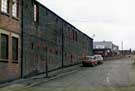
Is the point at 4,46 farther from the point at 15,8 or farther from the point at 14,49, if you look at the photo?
the point at 15,8

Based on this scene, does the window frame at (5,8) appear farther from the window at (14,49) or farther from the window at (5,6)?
the window at (14,49)

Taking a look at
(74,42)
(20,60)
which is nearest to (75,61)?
(74,42)

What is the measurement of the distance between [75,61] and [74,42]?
3.35 metres

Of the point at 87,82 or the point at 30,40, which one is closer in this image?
the point at 87,82

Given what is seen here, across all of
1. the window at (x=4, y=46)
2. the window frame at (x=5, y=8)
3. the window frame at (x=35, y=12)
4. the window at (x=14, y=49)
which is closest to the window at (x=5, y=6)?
the window frame at (x=5, y=8)

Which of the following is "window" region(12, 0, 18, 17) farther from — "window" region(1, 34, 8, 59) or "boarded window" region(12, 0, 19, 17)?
"window" region(1, 34, 8, 59)

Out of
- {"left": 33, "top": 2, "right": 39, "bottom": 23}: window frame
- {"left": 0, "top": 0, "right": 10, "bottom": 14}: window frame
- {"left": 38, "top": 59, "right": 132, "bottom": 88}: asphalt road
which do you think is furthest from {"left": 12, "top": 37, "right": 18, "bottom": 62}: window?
{"left": 33, "top": 2, "right": 39, "bottom": 23}: window frame

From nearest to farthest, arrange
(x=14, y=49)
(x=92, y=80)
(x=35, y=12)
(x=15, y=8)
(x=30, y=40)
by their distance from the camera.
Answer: (x=14, y=49) → (x=15, y=8) → (x=92, y=80) → (x=30, y=40) → (x=35, y=12)

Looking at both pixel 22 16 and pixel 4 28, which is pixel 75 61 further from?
pixel 4 28

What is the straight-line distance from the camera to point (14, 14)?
35125 millimetres

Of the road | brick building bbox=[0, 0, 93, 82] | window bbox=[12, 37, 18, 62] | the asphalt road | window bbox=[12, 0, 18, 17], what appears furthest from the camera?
window bbox=[12, 0, 18, 17]

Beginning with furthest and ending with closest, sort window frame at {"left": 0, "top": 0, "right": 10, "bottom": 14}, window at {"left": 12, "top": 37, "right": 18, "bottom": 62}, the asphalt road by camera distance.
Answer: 1. window at {"left": 12, "top": 37, "right": 18, "bottom": 62}
2. window frame at {"left": 0, "top": 0, "right": 10, "bottom": 14}
3. the asphalt road

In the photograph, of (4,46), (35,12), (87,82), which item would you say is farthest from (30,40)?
(87,82)

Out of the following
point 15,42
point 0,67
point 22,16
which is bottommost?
point 0,67
